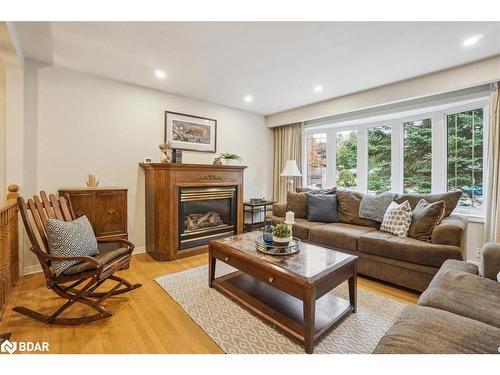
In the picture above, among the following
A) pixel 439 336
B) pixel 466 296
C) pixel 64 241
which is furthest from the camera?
pixel 64 241

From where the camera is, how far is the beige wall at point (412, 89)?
2564 mm

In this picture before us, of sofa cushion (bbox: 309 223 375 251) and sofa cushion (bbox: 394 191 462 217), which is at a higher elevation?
sofa cushion (bbox: 394 191 462 217)

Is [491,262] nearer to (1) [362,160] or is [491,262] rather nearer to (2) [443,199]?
(2) [443,199]

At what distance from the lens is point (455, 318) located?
1150mm

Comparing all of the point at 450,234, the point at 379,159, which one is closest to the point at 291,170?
the point at 379,159

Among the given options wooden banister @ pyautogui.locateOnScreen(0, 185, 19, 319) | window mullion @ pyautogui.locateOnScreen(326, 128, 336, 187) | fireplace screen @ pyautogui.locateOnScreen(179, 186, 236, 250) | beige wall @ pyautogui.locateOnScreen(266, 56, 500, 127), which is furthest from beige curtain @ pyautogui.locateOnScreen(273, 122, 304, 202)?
wooden banister @ pyautogui.locateOnScreen(0, 185, 19, 319)

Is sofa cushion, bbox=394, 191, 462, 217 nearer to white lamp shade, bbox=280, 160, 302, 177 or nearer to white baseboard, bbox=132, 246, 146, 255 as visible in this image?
white lamp shade, bbox=280, 160, 302, 177

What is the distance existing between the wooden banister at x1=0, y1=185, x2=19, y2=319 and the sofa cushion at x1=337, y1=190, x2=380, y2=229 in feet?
11.9

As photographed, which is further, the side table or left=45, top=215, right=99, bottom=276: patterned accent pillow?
the side table

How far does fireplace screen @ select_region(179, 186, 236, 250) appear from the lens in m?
3.40

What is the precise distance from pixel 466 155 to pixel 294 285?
10.5ft
